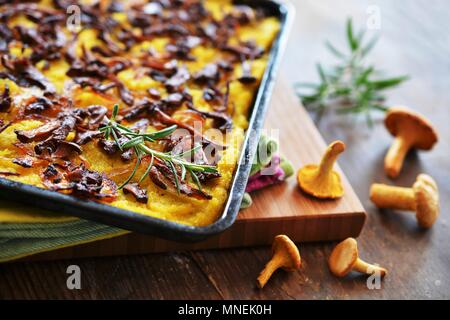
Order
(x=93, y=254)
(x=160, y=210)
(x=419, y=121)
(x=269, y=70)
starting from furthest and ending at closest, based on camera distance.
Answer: (x=419, y=121) → (x=269, y=70) → (x=93, y=254) → (x=160, y=210)

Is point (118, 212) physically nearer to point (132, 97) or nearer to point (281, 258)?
point (281, 258)

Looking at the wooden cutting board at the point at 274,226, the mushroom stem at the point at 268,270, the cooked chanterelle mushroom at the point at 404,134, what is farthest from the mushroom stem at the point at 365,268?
the cooked chanterelle mushroom at the point at 404,134

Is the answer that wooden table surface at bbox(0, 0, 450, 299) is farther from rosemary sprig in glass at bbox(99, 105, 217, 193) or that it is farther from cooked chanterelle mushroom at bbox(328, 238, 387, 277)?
rosemary sprig in glass at bbox(99, 105, 217, 193)

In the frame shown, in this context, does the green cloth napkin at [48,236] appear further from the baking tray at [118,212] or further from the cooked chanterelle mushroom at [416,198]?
the cooked chanterelle mushroom at [416,198]

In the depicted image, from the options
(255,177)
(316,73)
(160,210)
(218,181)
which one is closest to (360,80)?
(316,73)

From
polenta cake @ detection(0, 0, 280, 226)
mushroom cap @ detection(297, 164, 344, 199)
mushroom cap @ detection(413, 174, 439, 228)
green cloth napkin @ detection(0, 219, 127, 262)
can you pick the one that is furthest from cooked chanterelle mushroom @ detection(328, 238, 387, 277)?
green cloth napkin @ detection(0, 219, 127, 262)
